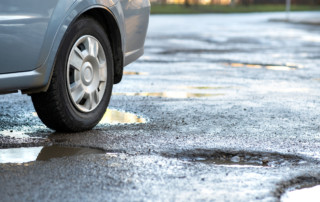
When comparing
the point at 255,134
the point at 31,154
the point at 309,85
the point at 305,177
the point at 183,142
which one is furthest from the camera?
the point at 309,85

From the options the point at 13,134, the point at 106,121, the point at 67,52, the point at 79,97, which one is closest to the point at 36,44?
the point at 67,52

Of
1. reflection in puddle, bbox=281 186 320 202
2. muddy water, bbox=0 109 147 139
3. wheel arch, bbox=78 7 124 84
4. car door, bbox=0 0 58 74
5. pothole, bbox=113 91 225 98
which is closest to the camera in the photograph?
reflection in puddle, bbox=281 186 320 202

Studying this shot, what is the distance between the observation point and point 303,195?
359 cm

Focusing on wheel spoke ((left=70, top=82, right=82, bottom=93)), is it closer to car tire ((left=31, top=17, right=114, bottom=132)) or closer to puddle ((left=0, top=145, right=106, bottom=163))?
car tire ((left=31, top=17, right=114, bottom=132))

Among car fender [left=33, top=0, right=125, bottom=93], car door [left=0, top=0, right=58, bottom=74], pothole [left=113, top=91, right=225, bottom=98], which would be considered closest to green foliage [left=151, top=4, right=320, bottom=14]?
pothole [left=113, top=91, right=225, bottom=98]

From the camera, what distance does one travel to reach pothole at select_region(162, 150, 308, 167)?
4293mm

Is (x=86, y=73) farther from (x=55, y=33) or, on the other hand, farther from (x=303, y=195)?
(x=303, y=195)

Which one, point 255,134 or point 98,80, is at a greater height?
point 98,80

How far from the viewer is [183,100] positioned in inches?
270

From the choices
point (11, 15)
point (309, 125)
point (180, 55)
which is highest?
point (11, 15)

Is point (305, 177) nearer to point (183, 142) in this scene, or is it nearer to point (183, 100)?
point (183, 142)

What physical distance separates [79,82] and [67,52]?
0.28 meters

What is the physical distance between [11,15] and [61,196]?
1.47 meters

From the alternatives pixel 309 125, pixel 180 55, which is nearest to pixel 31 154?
pixel 309 125
